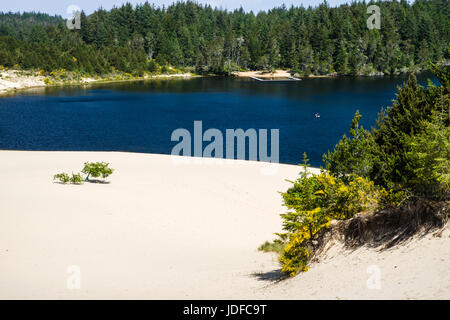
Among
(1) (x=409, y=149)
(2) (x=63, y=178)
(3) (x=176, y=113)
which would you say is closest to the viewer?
(1) (x=409, y=149)

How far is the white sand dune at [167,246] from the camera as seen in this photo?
1448 cm

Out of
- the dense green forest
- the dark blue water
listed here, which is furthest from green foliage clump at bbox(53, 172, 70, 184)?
the dense green forest

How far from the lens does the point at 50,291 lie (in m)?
15.7

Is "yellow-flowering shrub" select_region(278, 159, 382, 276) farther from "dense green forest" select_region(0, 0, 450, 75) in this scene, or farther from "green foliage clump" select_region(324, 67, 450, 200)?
"dense green forest" select_region(0, 0, 450, 75)

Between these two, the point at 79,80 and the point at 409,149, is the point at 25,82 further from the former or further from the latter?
the point at 409,149

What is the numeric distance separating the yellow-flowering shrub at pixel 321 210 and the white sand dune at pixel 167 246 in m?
0.99

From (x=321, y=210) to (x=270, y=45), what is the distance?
164m

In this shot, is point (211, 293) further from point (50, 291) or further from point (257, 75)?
point (257, 75)

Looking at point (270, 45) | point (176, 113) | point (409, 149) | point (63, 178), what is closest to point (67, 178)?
point (63, 178)

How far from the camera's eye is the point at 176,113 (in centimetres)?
9006

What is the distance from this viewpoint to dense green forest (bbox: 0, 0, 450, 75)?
164 meters

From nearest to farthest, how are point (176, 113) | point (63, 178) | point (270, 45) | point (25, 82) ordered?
point (63, 178) < point (176, 113) < point (25, 82) < point (270, 45)

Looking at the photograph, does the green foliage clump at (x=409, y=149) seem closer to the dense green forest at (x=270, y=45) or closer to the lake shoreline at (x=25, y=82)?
the lake shoreline at (x=25, y=82)

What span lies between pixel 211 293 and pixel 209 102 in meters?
90.8
